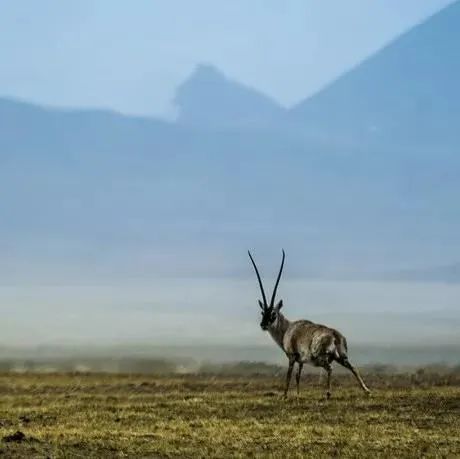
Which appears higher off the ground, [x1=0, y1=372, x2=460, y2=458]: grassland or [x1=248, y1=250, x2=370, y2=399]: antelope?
[x1=248, y1=250, x2=370, y2=399]: antelope

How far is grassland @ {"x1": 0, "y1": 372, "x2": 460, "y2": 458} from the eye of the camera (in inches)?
729

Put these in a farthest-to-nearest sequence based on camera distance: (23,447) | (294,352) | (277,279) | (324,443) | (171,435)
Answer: (277,279), (294,352), (171,435), (324,443), (23,447)

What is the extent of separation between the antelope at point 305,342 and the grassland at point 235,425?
0.81m

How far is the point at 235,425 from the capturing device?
22016mm

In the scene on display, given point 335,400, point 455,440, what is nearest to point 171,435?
point 455,440

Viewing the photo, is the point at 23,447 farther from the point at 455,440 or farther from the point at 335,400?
the point at 335,400

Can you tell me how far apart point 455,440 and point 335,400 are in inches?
270

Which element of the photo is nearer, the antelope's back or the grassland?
the grassland

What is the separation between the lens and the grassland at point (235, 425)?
18516mm

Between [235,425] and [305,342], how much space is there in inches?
260

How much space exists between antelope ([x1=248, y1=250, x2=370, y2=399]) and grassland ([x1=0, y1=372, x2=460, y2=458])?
0.81 metres

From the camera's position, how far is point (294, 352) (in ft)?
94.6

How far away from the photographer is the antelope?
2777 centimetres

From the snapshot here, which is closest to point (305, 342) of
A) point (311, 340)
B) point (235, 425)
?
point (311, 340)
